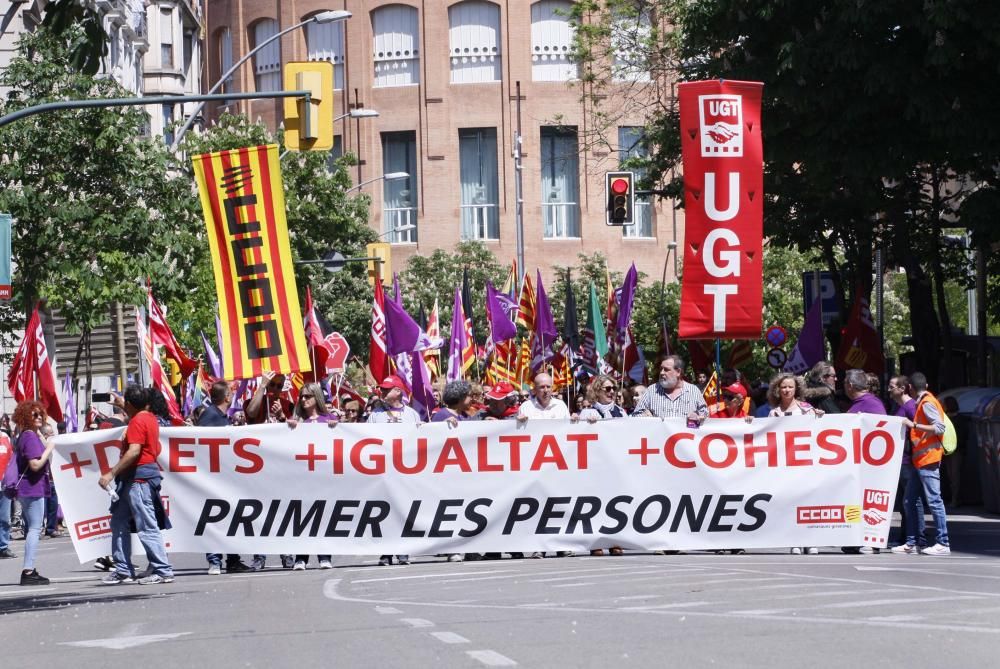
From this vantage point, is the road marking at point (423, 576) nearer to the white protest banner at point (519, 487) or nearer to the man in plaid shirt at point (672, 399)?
the white protest banner at point (519, 487)

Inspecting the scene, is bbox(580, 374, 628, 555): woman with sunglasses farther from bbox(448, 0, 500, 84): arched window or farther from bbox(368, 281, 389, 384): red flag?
bbox(448, 0, 500, 84): arched window

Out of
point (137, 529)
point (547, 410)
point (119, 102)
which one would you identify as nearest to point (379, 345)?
point (119, 102)

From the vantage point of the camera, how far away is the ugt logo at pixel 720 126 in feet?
58.1

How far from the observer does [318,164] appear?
48625 millimetres

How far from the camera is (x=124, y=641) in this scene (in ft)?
36.0

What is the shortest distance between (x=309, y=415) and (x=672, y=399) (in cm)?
327

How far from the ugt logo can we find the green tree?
12741 millimetres

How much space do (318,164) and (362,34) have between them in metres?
22.4

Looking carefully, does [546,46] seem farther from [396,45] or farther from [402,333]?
[402,333]

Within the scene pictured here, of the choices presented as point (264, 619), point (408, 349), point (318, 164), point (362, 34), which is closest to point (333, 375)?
point (408, 349)

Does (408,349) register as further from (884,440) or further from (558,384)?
(884,440)

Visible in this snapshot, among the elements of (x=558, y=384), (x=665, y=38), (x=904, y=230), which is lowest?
(x=558, y=384)

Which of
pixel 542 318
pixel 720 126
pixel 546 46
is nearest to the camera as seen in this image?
pixel 720 126

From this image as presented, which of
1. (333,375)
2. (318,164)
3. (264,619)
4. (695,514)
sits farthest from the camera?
(318,164)
